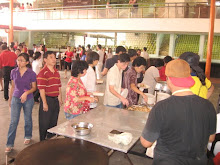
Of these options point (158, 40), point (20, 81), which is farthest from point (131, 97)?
point (158, 40)

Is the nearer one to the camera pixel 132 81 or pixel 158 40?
pixel 132 81

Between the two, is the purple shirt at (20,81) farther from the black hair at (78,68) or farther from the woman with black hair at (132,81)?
the woman with black hair at (132,81)

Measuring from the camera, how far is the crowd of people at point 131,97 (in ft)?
5.48

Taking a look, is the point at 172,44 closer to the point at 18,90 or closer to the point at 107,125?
the point at 18,90

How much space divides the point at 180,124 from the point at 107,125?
4.44 ft

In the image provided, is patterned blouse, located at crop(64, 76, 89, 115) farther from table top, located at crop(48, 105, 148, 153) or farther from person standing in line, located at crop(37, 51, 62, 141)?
person standing in line, located at crop(37, 51, 62, 141)

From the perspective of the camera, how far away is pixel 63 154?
208cm

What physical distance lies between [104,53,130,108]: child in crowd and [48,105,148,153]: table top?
0.26 meters

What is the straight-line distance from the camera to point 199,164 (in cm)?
175

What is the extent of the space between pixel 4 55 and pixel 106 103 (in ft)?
13.3

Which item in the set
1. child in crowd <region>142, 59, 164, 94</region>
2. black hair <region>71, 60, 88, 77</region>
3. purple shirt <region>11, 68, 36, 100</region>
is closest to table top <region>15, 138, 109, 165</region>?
black hair <region>71, 60, 88, 77</region>

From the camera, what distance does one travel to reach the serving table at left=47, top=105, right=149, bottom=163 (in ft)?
7.77

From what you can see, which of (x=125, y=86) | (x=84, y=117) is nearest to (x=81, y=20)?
(x=125, y=86)

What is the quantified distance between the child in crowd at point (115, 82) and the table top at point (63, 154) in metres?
1.33
